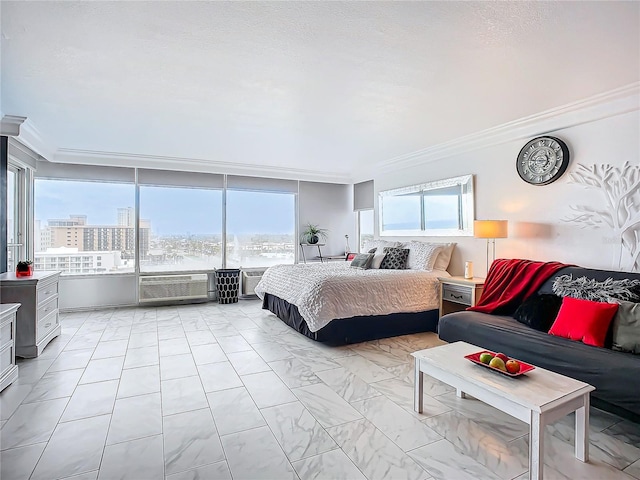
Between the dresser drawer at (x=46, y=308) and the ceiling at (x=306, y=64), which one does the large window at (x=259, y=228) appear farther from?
the dresser drawer at (x=46, y=308)

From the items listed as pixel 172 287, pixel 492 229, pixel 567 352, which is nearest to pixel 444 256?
pixel 492 229

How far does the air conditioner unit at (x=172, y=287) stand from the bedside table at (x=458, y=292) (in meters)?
4.12

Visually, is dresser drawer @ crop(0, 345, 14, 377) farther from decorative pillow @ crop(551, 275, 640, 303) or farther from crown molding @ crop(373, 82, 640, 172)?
crown molding @ crop(373, 82, 640, 172)

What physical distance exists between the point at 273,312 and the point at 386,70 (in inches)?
147

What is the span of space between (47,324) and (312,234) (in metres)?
4.61

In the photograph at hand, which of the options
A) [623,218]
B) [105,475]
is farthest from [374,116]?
[105,475]

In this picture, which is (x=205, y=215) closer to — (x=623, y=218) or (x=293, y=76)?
(x=293, y=76)

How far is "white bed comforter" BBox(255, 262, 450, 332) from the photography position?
386 cm

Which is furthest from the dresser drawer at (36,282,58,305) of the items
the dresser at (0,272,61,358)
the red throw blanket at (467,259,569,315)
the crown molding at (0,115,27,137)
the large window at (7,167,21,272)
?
the red throw blanket at (467,259,569,315)

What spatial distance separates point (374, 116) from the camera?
381 centimetres

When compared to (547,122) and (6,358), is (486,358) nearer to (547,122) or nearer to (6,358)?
(547,122)

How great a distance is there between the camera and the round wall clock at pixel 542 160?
368 cm

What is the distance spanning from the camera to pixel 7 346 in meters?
2.97

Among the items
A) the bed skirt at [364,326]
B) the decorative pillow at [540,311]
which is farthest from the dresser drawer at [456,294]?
the decorative pillow at [540,311]
